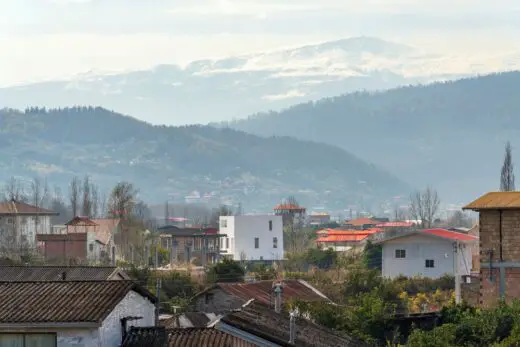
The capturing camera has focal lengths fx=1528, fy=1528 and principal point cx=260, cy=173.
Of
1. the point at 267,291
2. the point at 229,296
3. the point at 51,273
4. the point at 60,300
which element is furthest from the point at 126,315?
the point at 267,291

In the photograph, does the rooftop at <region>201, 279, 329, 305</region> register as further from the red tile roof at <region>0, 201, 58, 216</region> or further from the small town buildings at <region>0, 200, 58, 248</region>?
the red tile roof at <region>0, 201, 58, 216</region>

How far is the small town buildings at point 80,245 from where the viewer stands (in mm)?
80125

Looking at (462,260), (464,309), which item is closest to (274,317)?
(464,309)

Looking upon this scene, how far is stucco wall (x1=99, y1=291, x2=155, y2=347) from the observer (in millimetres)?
24114

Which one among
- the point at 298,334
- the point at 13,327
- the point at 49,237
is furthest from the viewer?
the point at 49,237

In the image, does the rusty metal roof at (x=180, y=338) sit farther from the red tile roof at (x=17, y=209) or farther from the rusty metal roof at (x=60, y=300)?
the red tile roof at (x=17, y=209)

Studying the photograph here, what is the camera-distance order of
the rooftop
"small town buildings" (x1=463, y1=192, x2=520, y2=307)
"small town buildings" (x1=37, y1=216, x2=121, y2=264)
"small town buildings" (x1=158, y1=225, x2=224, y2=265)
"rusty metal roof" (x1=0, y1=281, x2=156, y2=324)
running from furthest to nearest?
"small town buildings" (x1=158, y1=225, x2=224, y2=265), "small town buildings" (x1=37, y1=216, x2=121, y2=264), the rooftop, "small town buildings" (x1=463, y1=192, x2=520, y2=307), "rusty metal roof" (x1=0, y1=281, x2=156, y2=324)

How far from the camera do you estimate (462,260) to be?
76688 millimetres

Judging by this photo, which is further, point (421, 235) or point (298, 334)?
point (421, 235)

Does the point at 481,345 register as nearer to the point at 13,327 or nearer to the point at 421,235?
the point at 13,327

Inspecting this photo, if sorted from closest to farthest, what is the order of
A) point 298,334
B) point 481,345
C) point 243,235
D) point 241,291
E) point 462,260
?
point 298,334
point 481,345
point 241,291
point 462,260
point 243,235

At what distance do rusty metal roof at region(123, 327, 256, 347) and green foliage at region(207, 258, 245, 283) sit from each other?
40.4m

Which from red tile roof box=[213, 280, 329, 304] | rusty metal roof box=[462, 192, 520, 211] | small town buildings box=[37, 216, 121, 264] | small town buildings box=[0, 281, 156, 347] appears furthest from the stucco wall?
small town buildings box=[37, 216, 121, 264]

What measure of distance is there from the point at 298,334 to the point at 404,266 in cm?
5424
